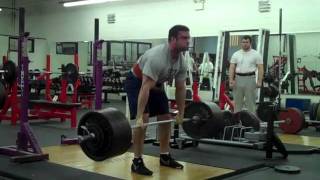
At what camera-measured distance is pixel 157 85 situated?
3471 mm

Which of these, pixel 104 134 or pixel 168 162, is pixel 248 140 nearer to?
pixel 168 162

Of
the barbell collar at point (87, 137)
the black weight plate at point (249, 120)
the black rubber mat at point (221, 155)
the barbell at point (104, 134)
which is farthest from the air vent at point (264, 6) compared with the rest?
the barbell collar at point (87, 137)

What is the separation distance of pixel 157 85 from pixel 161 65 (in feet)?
0.95

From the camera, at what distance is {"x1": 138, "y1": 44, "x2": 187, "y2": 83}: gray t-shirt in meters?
3.18

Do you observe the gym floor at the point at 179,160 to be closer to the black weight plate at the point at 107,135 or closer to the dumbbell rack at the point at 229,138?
the dumbbell rack at the point at 229,138

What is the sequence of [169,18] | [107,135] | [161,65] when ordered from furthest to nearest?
[169,18]
[161,65]
[107,135]

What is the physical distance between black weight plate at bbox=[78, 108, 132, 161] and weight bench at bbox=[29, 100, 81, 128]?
3278 mm

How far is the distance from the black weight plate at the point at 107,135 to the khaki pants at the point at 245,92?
9.76 ft

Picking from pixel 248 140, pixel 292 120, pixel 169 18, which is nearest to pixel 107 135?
pixel 248 140

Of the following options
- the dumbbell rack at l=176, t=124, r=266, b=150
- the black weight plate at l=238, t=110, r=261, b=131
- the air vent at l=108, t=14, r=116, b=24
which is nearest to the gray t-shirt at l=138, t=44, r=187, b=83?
the dumbbell rack at l=176, t=124, r=266, b=150

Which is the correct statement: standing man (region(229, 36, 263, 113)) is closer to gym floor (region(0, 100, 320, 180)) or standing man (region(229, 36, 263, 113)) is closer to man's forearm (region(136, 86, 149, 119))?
gym floor (region(0, 100, 320, 180))

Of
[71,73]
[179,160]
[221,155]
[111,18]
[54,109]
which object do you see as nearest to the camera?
[179,160]

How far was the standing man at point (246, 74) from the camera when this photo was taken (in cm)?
559

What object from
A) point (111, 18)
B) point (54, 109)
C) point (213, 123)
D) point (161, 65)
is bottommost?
point (54, 109)
